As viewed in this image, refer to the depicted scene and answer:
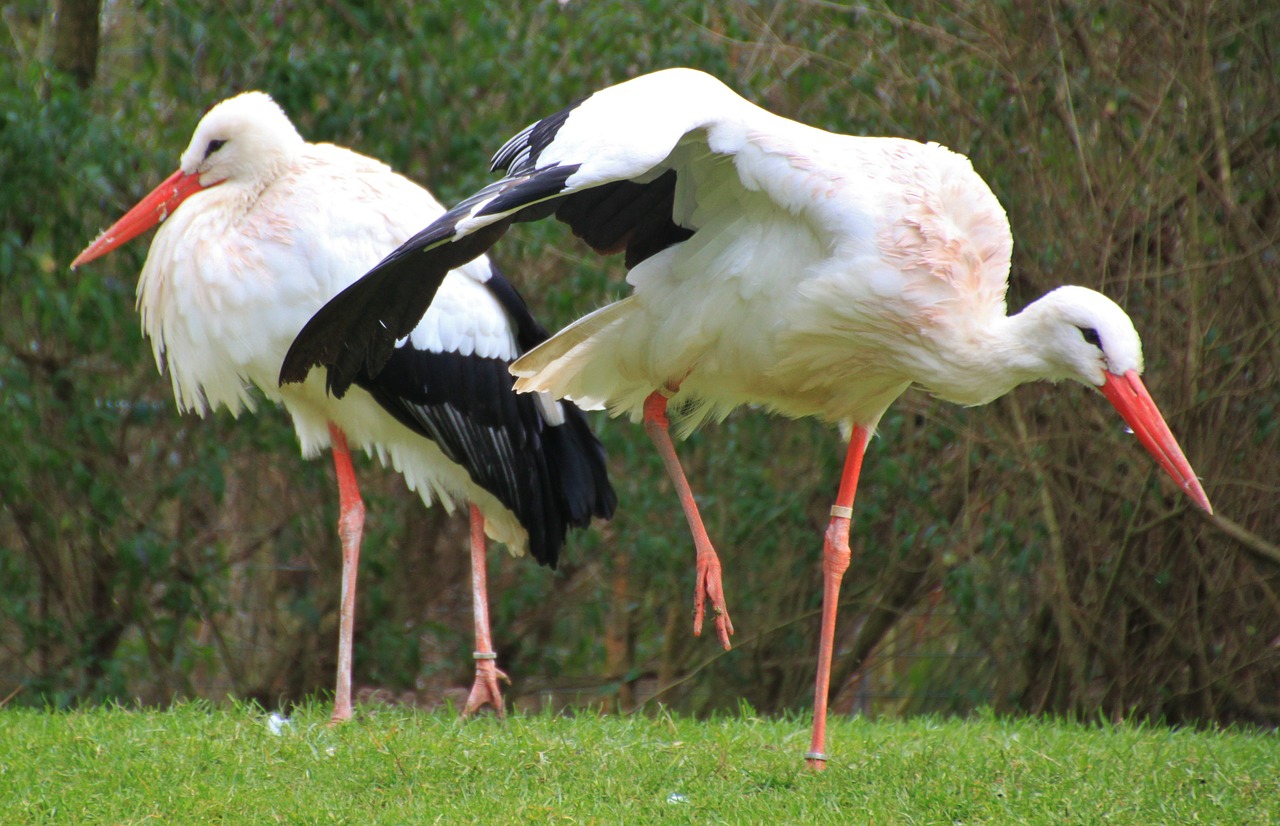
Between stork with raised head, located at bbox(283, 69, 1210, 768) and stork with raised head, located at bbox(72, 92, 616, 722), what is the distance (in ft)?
3.29

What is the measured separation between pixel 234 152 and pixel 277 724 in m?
2.18

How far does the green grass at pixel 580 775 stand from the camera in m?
3.23

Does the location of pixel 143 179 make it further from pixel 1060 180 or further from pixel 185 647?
pixel 1060 180

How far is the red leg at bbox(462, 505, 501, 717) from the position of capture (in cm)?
525

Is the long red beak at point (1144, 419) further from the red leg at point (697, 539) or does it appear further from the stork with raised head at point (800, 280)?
the red leg at point (697, 539)

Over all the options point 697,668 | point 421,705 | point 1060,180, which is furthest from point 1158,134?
point 421,705

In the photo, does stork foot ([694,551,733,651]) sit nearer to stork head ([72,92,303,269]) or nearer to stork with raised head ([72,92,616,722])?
stork with raised head ([72,92,616,722])

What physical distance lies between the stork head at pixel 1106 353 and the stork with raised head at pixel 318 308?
6.88 feet

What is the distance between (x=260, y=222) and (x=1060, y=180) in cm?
316

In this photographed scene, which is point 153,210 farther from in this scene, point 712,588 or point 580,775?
point 580,775

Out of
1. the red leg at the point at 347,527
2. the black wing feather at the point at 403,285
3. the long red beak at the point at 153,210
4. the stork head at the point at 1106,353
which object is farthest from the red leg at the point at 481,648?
the stork head at the point at 1106,353

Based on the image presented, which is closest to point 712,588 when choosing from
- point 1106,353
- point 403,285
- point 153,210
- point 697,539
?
point 697,539

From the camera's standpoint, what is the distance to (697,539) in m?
4.37

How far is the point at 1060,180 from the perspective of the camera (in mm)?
6109
